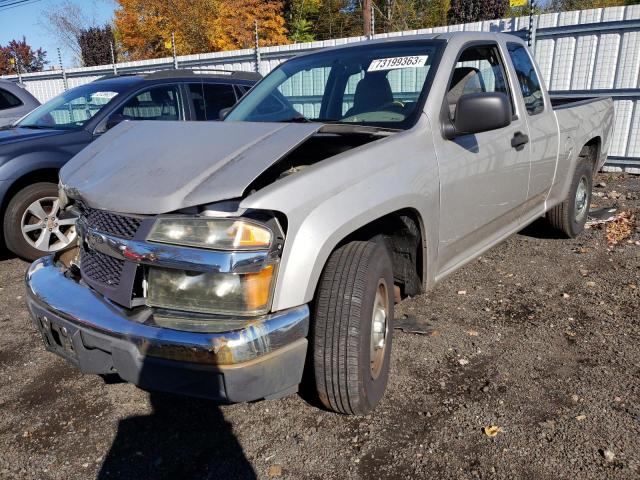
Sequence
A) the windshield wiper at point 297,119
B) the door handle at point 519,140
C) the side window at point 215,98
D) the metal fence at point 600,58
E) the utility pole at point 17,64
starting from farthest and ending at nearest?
1. the utility pole at point 17,64
2. the metal fence at point 600,58
3. the side window at point 215,98
4. the door handle at point 519,140
5. the windshield wiper at point 297,119

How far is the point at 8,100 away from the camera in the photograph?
24.7ft

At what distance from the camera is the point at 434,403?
105 inches

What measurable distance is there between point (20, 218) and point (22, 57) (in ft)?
147

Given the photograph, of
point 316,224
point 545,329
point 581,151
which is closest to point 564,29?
point 581,151

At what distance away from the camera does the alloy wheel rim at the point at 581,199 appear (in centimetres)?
516

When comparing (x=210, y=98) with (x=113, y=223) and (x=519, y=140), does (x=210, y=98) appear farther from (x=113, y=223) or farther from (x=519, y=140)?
(x=113, y=223)

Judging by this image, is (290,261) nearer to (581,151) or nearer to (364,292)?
(364,292)

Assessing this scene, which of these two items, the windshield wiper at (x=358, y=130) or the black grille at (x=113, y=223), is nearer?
the black grille at (x=113, y=223)

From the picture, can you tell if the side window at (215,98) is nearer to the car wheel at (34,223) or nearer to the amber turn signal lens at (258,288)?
the car wheel at (34,223)

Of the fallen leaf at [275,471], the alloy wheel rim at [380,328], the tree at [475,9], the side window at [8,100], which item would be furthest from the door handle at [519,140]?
the tree at [475,9]

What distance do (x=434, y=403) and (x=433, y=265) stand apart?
0.74m

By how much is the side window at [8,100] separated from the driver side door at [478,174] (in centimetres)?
679

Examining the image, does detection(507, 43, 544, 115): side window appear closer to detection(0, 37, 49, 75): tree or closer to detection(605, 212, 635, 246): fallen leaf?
detection(605, 212, 635, 246): fallen leaf

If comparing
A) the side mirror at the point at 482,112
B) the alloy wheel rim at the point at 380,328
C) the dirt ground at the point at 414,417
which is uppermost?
the side mirror at the point at 482,112
